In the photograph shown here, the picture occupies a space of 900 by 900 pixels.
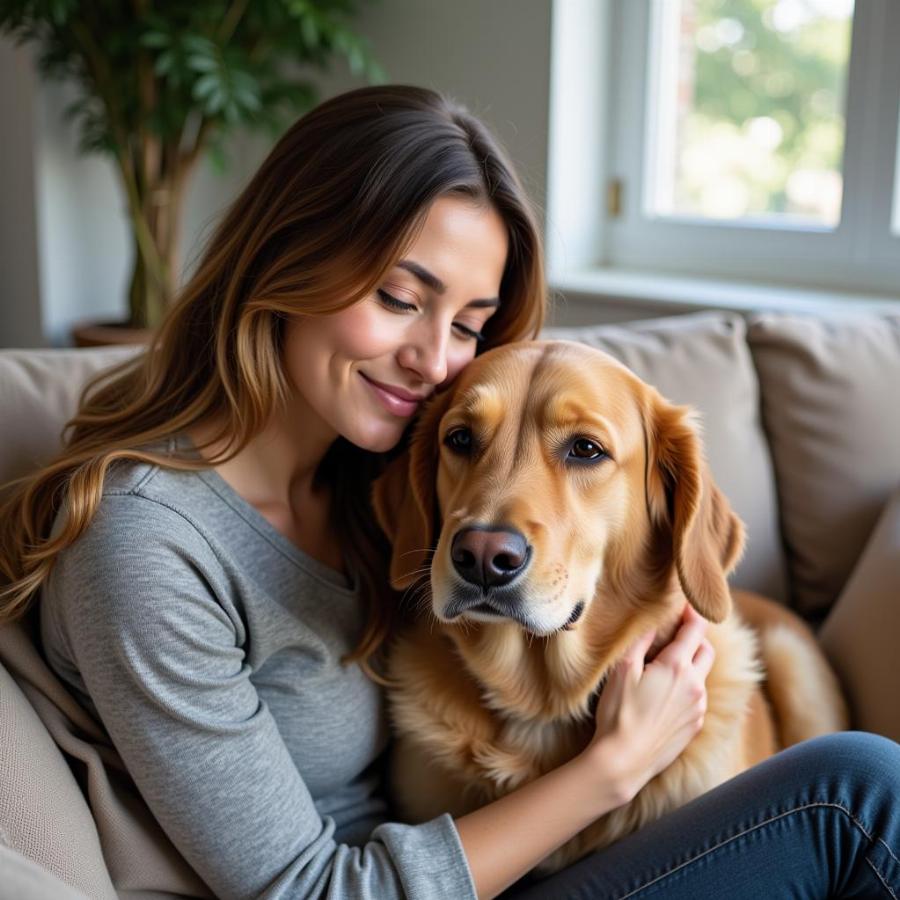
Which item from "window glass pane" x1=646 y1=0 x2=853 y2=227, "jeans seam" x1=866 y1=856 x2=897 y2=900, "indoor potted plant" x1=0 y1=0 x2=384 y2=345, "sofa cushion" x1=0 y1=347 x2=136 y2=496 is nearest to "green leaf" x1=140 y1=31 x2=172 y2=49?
"indoor potted plant" x1=0 y1=0 x2=384 y2=345

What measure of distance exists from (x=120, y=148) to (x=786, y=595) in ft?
7.29

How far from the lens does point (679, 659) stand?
151 centimetres

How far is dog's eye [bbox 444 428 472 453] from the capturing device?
1.46m

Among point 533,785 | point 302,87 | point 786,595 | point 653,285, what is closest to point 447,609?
point 533,785

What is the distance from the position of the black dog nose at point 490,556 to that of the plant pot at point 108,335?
6.94 ft

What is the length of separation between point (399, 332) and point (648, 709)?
0.58 meters

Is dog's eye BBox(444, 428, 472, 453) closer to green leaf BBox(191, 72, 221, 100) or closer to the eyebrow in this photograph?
the eyebrow

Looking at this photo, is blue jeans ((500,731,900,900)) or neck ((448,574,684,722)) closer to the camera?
blue jeans ((500,731,900,900))

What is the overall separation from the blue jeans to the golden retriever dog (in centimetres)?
16

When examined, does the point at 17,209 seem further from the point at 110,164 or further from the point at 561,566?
the point at 561,566

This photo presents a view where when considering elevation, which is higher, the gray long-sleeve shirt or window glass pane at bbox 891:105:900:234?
window glass pane at bbox 891:105:900:234

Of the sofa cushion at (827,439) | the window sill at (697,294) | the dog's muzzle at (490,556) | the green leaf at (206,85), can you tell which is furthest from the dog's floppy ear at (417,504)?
the green leaf at (206,85)

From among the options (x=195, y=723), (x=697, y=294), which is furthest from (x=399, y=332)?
(x=697, y=294)

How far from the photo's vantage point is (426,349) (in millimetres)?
1440
